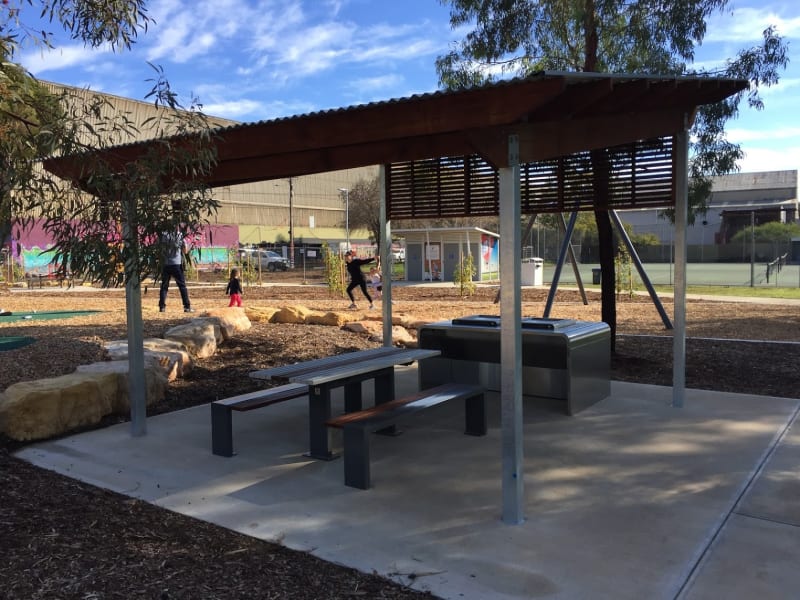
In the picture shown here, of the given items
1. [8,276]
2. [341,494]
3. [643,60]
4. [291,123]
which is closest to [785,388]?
[643,60]

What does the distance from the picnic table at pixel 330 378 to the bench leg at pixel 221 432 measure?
43cm

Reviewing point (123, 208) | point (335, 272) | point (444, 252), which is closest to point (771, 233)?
point (444, 252)

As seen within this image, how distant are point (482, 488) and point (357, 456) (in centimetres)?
86

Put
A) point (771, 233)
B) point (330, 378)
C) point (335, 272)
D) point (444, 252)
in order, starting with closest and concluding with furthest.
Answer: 1. point (330, 378)
2. point (335, 272)
3. point (444, 252)
4. point (771, 233)

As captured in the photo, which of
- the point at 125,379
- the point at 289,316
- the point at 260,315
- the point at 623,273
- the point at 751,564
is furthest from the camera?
the point at 623,273

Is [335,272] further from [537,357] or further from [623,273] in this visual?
[537,357]

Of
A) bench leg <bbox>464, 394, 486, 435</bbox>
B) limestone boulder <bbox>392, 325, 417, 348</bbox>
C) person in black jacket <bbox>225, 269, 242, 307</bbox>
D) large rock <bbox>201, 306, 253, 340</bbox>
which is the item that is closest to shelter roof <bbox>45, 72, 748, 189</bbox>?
bench leg <bbox>464, 394, 486, 435</bbox>

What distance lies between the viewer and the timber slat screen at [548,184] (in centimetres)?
699

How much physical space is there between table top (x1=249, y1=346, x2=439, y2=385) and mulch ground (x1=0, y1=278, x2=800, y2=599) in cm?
127

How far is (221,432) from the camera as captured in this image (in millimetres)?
5297

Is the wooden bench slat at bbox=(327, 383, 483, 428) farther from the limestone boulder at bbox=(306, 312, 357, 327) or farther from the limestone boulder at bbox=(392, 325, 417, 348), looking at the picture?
the limestone boulder at bbox=(306, 312, 357, 327)

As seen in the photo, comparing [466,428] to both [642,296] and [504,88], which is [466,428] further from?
[642,296]

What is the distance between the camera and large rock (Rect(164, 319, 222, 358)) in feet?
28.8

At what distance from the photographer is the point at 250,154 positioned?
511 cm
